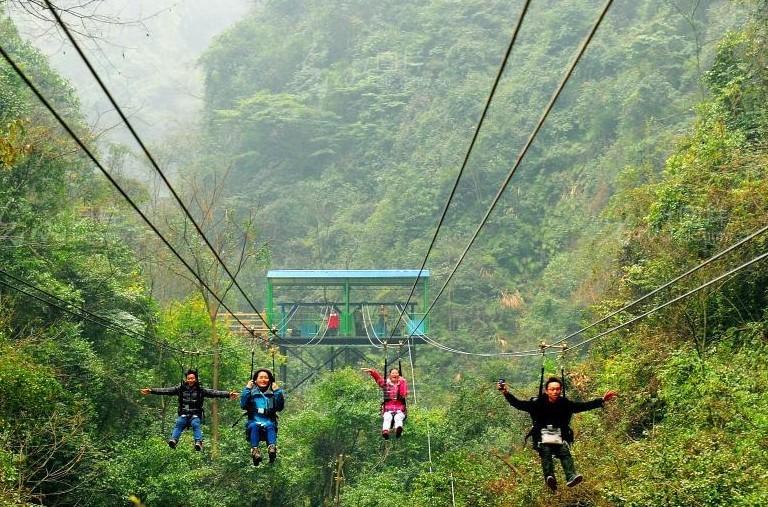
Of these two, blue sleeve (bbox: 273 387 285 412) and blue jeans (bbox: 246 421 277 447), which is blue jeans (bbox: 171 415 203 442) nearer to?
blue jeans (bbox: 246 421 277 447)

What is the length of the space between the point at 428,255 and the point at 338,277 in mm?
6988

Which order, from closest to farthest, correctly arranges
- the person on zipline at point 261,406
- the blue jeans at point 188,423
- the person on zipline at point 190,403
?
the person on zipline at point 261,406
the person on zipline at point 190,403
the blue jeans at point 188,423

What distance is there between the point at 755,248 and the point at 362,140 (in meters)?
29.5

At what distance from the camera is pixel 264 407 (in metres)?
10.1

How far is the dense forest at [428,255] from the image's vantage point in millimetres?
14211

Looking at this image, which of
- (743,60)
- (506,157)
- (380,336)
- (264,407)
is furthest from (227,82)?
(264,407)

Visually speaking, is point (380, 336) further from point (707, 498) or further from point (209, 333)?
point (707, 498)

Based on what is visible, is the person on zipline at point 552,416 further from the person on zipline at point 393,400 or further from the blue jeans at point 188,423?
the blue jeans at point 188,423

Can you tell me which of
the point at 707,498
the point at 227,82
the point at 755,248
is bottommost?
the point at 707,498

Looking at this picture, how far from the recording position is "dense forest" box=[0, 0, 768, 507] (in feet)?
46.6

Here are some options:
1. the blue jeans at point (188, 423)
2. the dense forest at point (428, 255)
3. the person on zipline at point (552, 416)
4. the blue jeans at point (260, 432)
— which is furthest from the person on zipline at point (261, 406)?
the person on zipline at point (552, 416)

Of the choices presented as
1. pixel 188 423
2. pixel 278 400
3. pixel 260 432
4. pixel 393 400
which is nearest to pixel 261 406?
pixel 278 400

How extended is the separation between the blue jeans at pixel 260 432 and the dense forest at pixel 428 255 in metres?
2.07

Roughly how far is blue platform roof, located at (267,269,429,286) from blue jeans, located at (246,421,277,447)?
1484 cm
